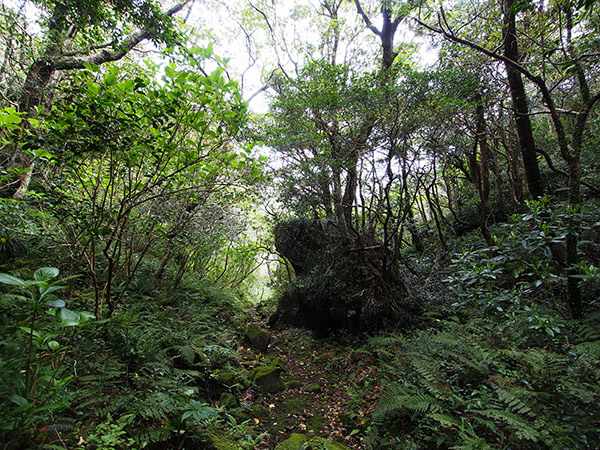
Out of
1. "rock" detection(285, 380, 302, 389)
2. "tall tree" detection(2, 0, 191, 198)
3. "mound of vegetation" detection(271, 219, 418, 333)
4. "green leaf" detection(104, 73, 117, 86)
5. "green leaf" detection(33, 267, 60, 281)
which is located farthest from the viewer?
"mound of vegetation" detection(271, 219, 418, 333)

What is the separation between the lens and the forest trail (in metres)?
3.83

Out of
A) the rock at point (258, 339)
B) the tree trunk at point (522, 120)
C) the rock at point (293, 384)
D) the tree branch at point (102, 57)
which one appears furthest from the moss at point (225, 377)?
the tree trunk at point (522, 120)

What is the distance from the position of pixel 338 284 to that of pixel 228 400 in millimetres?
4038

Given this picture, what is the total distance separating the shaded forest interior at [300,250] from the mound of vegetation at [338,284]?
0.07m

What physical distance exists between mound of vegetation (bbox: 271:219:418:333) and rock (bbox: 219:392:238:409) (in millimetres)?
3643

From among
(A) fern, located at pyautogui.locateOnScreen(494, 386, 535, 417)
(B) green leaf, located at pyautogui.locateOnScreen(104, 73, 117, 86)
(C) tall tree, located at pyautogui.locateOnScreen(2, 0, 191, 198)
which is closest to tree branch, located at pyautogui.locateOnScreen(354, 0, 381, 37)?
(C) tall tree, located at pyautogui.locateOnScreen(2, 0, 191, 198)

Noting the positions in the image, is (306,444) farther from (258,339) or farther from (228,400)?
(258,339)

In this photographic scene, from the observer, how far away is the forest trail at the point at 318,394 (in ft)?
12.6

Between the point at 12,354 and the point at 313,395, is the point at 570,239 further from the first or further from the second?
the point at 12,354

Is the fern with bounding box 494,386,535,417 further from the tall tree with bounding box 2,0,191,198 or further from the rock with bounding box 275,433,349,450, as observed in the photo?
the tall tree with bounding box 2,0,191,198

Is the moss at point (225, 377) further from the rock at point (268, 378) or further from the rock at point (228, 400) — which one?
the rock at point (268, 378)

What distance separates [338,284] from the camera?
7215 mm

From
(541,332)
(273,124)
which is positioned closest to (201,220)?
(273,124)

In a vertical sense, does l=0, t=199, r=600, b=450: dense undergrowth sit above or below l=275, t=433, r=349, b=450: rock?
above
